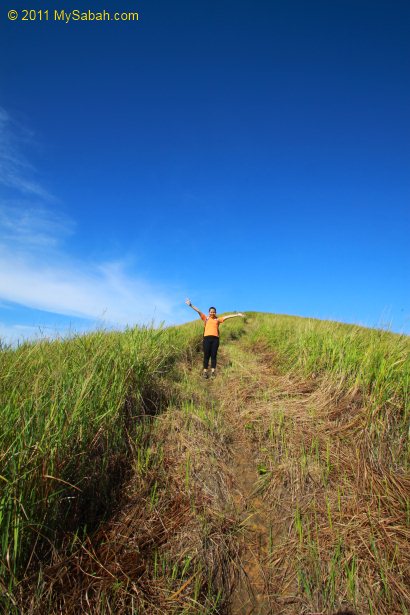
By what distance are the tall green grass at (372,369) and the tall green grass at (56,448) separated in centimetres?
335

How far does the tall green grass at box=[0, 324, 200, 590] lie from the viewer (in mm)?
2297

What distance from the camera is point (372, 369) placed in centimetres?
505

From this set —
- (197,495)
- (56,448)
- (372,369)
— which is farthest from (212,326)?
(56,448)

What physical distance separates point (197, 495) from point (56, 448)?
1.68 meters

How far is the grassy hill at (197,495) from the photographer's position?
2424mm

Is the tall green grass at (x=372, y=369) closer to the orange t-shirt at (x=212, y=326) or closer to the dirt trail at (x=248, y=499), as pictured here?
the dirt trail at (x=248, y=499)

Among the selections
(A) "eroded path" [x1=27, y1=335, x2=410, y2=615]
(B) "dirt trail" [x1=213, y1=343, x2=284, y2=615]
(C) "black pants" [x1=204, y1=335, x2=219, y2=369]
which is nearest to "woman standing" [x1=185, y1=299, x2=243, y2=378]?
(C) "black pants" [x1=204, y1=335, x2=219, y2=369]

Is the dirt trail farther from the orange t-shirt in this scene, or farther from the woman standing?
the orange t-shirt

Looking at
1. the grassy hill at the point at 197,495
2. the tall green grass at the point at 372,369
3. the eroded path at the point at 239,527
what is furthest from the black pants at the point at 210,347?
the eroded path at the point at 239,527

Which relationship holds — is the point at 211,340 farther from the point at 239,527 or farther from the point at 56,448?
the point at 56,448

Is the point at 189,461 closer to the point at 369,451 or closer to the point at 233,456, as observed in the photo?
the point at 233,456

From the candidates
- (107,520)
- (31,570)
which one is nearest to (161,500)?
(107,520)

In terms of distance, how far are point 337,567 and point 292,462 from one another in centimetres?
127

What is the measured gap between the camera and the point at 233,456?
445 cm
